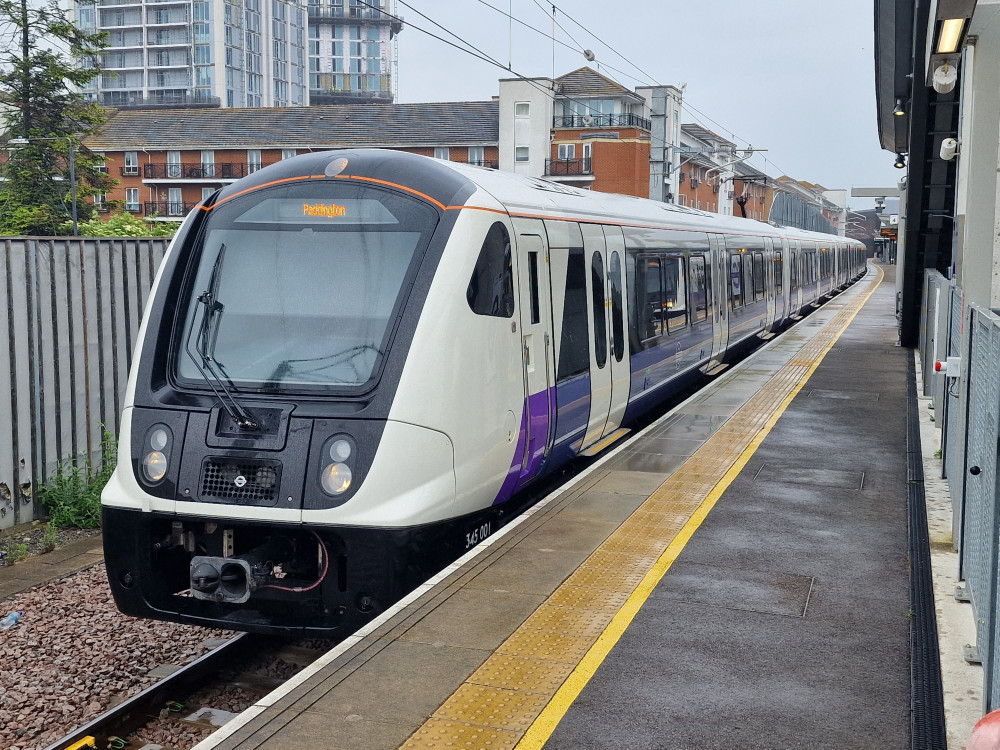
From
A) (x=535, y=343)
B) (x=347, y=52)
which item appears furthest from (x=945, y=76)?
(x=347, y=52)

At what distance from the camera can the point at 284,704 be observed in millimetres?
4949

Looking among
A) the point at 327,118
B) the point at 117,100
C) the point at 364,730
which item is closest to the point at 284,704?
the point at 364,730

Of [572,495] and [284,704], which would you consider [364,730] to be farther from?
[572,495]

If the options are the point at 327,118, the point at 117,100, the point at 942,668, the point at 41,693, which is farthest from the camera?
the point at 117,100

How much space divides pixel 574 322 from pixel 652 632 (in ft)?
12.3

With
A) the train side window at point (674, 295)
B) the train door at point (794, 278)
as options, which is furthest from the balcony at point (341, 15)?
the train side window at point (674, 295)

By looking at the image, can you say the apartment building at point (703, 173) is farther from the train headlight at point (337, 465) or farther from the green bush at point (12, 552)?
the train headlight at point (337, 465)

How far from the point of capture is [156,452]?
6566 millimetres

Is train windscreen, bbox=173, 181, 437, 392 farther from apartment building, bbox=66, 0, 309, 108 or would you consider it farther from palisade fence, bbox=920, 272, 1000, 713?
apartment building, bbox=66, 0, 309, 108

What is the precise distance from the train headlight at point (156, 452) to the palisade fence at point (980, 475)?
14.6 feet

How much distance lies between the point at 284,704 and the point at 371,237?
3052 mm

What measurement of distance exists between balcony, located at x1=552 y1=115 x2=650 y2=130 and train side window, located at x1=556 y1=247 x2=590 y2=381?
5685 cm

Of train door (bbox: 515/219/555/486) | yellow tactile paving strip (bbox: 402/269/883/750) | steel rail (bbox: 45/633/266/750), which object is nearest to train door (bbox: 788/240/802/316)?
yellow tactile paving strip (bbox: 402/269/883/750)

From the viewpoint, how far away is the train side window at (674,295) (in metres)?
13.2
